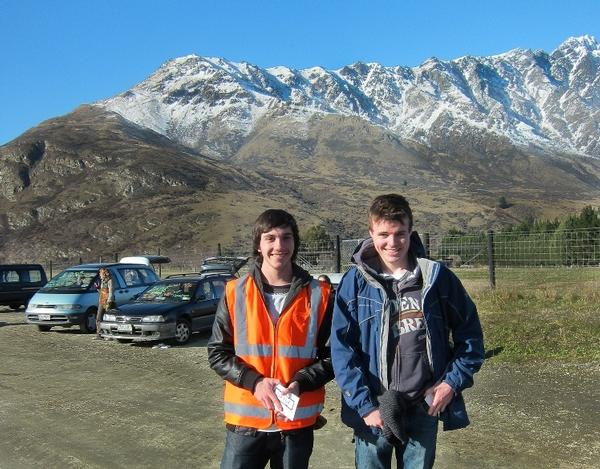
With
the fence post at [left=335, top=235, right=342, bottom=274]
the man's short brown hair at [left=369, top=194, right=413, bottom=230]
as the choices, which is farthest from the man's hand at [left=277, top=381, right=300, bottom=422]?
the fence post at [left=335, top=235, right=342, bottom=274]

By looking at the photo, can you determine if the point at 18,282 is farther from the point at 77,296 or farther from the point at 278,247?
the point at 278,247

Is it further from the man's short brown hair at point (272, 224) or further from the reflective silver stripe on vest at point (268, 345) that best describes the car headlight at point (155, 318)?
the reflective silver stripe on vest at point (268, 345)

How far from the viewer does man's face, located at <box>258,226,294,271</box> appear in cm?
335

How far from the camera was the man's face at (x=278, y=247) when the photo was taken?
132 inches

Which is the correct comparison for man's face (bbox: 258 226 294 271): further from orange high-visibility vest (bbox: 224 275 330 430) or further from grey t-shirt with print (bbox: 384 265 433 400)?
grey t-shirt with print (bbox: 384 265 433 400)

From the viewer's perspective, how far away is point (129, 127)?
159000mm

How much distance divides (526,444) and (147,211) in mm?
81139

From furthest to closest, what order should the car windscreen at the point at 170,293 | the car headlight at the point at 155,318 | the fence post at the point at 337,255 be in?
1. the fence post at the point at 337,255
2. the car windscreen at the point at 170,293
3. the car headlight at the point at 155,318

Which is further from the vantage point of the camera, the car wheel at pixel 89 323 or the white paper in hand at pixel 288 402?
the car wheel at pixel 89 323

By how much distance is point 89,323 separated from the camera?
14.5m

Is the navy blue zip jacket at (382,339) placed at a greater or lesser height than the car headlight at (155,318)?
greater

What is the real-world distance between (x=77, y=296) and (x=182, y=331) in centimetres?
370

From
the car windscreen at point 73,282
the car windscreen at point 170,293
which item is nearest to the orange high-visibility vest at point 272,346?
the car windscreen at point 170,293

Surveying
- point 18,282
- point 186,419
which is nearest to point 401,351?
point 186,419
